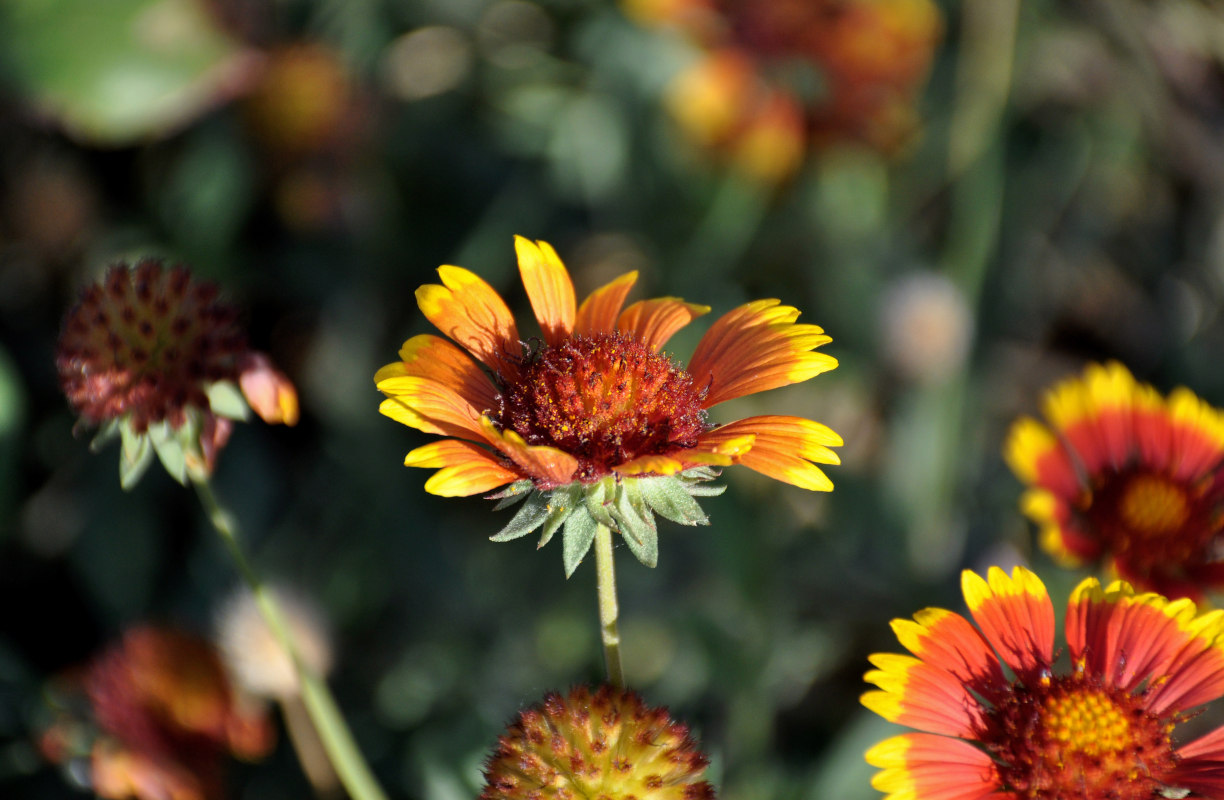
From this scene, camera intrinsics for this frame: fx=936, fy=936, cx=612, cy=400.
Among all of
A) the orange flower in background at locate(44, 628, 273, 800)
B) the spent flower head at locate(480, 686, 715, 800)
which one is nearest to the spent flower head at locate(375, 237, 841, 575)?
the spent flower head at locate(480, 686, 715, 800)

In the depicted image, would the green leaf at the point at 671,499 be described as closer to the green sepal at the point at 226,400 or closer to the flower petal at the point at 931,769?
the flower petal at the point at 931,769

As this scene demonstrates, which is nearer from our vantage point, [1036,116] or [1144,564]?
[1144,564]

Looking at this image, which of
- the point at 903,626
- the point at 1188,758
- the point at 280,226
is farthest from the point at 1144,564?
the point at 280,226

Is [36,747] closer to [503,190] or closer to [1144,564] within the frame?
[503,190]

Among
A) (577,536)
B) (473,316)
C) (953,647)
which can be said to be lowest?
(953,647)

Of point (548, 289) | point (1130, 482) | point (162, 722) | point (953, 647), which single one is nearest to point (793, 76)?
point (1130, 482)

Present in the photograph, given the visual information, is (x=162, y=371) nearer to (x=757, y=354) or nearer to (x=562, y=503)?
(x=562, y=503)

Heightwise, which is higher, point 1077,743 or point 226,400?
point 226,400
